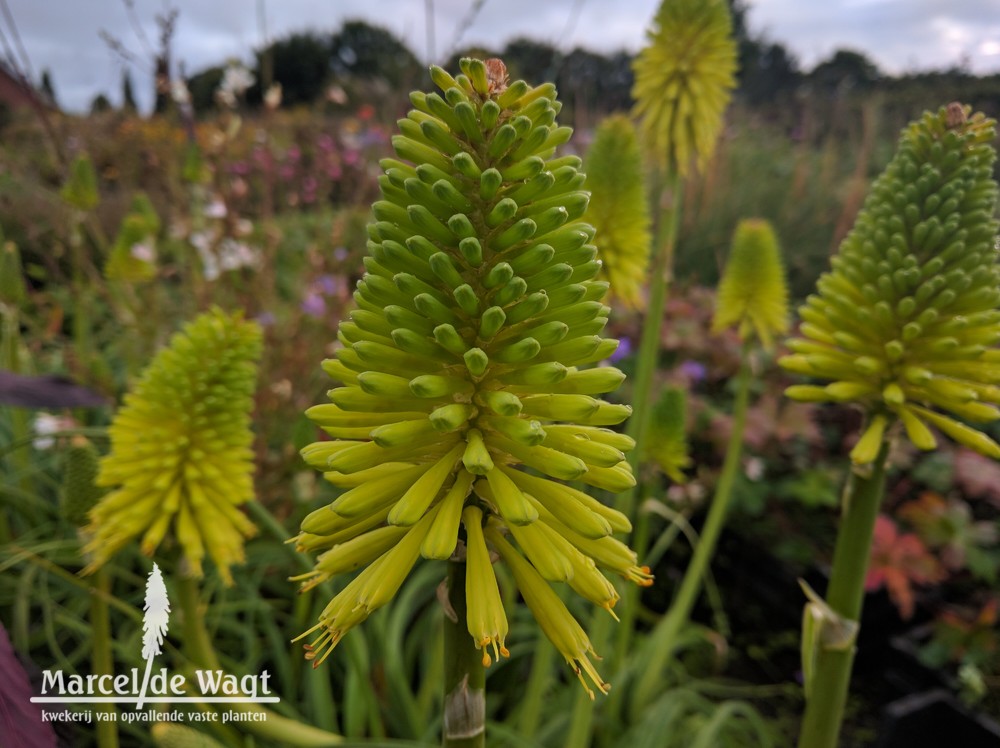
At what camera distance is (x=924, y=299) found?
5.08ft

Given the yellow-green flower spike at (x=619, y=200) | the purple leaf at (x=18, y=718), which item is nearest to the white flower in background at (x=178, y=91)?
the yellow-green flower spike at (x=619, y=200)

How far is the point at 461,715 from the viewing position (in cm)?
97

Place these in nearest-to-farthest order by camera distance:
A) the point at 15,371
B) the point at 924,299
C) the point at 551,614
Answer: the point at 551,614 < the point at 924,299 < the point at 15,371

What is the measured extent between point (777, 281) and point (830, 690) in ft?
7.16

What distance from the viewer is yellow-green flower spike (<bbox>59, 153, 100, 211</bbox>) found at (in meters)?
3.27

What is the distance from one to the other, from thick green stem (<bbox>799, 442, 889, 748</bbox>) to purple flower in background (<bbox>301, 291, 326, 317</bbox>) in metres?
3.51

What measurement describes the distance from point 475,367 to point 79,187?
10.7 feet

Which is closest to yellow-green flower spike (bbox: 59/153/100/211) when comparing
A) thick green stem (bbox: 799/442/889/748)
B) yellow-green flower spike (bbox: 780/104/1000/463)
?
yellow-green flower spike (bbox: 780/104/1000/463)

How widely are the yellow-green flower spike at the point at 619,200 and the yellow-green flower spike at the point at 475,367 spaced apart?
150 cm

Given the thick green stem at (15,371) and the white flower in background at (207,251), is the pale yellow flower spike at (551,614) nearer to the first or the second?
the thick green stem at (15,371)

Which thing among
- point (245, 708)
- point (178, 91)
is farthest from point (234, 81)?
point (245, 708)

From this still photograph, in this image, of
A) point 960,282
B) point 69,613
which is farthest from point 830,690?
point 69,613

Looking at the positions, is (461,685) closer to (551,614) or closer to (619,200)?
(551,614)

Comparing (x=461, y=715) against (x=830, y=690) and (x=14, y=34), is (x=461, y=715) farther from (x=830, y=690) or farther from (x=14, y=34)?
(x=14, y=34)
